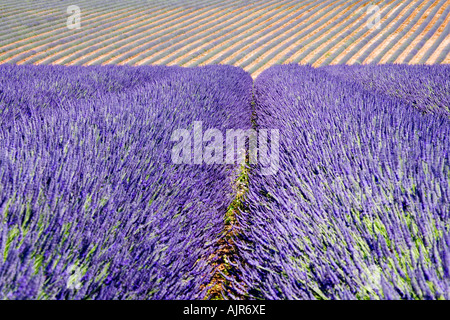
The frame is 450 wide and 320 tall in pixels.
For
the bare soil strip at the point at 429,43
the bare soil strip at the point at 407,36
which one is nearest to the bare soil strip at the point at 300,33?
the bare soil strip at the point at 407,36

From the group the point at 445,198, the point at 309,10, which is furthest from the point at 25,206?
the point at 309,10

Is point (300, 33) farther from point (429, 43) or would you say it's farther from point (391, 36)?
point (429, 43)

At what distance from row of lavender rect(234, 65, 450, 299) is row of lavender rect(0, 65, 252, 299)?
1.09ft

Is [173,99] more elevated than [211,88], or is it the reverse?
[211,88]

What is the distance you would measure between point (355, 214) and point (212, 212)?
88 centimetres

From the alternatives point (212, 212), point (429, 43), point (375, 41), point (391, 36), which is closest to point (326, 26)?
point (375, 41)

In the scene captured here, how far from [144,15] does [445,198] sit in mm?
11128

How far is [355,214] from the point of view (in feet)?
3.91

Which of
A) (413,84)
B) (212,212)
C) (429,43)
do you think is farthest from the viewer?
(429,43)

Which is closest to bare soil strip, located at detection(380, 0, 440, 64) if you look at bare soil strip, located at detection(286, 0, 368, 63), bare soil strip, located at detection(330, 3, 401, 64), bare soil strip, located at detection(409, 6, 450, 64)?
A: bare soil strip, located at detection(409, 6, 450, 64)

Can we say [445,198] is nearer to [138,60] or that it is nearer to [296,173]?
[296,173]

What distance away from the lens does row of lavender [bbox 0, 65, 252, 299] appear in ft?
2.95

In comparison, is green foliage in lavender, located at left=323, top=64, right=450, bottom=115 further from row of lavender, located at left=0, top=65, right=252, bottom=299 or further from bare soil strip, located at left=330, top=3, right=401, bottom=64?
row of lavender, located at left=0, top=65, right=252, bottom=299

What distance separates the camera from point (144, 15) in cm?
992
